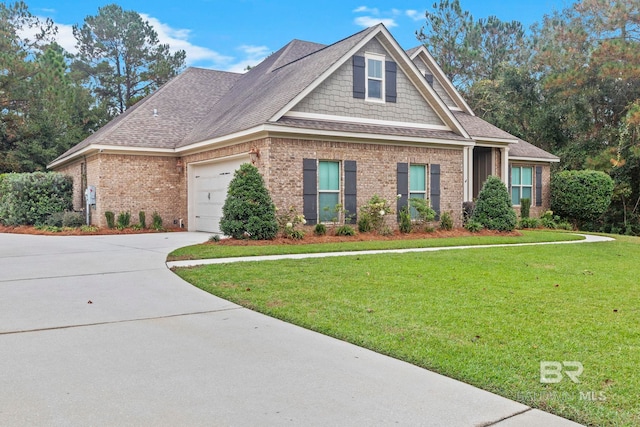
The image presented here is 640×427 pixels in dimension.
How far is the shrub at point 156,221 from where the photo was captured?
58.5 ft

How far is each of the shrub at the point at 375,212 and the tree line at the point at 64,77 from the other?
72.7 ft

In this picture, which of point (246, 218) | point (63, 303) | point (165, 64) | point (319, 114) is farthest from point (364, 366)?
point (165, 64)

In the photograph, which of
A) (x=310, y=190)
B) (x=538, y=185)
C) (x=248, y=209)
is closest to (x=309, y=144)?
(x=310, y=190)

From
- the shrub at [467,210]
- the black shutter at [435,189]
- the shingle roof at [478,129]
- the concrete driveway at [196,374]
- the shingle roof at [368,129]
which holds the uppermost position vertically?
the shingle roof at [478,129]

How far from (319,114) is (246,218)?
4136 millimetres

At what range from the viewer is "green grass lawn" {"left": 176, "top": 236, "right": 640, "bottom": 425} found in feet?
12.5

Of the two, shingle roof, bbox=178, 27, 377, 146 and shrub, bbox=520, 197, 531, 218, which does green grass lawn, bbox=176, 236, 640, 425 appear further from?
shrub, bbox=520, 197, 531, 218

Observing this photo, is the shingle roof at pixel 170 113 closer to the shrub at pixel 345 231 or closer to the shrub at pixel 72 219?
the shrub at pixel 72 219

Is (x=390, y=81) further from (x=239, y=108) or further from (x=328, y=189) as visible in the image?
(x=239, y=108)

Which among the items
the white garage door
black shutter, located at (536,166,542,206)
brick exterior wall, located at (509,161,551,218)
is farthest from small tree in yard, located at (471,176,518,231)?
the white garage door

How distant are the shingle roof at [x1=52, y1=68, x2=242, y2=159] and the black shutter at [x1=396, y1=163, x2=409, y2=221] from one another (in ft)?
26.1

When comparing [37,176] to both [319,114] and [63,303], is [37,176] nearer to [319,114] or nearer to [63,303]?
[319,114]

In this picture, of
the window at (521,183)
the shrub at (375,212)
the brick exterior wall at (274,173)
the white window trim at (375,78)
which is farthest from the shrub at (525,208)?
the white window trim at (375,78)

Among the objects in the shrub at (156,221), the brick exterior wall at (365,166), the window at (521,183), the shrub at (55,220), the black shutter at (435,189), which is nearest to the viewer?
the brick exterior wall at (365,166)
